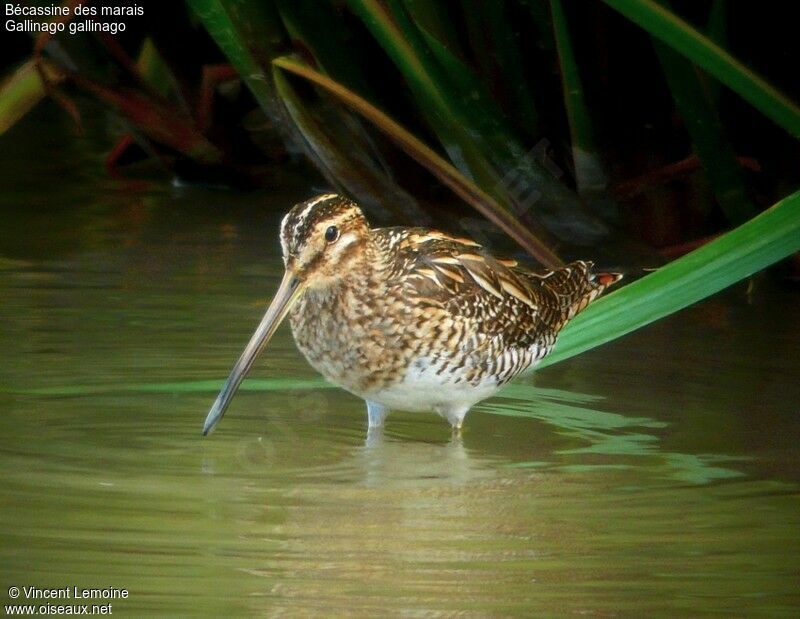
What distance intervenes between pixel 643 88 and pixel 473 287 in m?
2.10

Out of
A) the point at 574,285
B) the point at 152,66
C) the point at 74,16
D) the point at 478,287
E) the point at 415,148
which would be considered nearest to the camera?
the point at 478,287

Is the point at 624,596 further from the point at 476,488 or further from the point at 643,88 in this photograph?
the point at 643,88

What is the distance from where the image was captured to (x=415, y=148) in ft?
21.5

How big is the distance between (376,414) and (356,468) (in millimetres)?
500

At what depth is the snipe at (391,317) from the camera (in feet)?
18.2

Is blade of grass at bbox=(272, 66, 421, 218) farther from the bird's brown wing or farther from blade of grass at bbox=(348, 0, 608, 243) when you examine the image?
the bird's brown wing

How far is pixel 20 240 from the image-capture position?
26.8 ft

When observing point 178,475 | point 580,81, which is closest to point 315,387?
point 178,475

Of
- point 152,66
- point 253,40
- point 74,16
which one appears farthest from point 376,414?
point 152,66

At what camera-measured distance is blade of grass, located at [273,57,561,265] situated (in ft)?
21.3

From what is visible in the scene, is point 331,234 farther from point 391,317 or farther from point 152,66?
point 152,66

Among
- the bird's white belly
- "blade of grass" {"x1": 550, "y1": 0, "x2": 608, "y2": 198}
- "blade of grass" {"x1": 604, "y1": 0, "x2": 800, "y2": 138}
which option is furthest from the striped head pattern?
"blade of grass" {"x1": 550, "y1": 0, "x2": 608, "y2": 198}

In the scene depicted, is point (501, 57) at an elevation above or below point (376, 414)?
above

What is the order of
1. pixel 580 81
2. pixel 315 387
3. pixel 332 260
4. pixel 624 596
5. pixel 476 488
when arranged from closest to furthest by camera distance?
pixel 624 596
pixel 476 488
pixel 332 260
pixel 315 387
pixel 580 81
